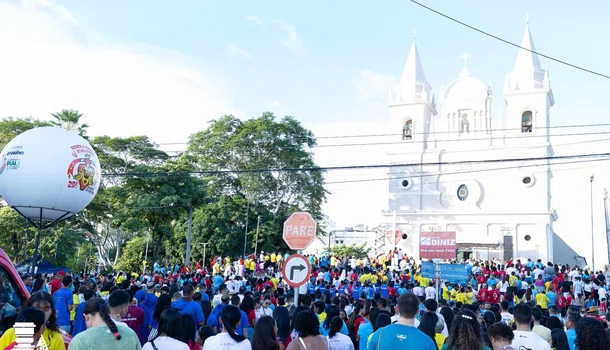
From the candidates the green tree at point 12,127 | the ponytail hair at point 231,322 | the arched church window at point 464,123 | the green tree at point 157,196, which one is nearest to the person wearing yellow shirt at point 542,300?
the ponytail hair at point 231,322

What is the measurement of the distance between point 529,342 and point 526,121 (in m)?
45.8

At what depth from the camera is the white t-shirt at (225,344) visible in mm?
5672

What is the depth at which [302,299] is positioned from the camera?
33.6 feet

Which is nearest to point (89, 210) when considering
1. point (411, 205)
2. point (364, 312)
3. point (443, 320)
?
point (411, 205)

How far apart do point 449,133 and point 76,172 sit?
148ft

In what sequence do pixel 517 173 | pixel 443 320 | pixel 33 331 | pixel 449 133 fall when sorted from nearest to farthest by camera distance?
pixel 33 331, pixel 443 320, pixel 517 173, pixel 449 133

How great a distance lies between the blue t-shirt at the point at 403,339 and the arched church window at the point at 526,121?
152 ft

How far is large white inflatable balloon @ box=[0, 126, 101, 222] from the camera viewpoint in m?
9.60

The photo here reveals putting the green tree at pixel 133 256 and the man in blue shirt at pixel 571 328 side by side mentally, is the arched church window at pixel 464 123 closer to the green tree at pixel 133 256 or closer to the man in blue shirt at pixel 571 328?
the green tree at pixel 133 256

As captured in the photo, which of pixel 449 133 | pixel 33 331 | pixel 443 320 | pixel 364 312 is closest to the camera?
pixel 33 331

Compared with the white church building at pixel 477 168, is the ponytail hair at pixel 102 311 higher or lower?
lower

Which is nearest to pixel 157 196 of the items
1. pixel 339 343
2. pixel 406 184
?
pixel 406 184

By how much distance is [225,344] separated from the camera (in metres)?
5.70

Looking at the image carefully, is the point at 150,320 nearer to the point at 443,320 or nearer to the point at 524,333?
the point at 443,320
